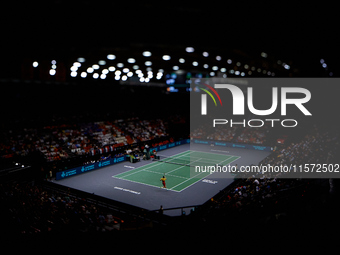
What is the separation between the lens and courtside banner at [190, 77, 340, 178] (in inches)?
761

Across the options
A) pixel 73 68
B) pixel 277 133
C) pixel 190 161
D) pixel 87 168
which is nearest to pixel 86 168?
pixel 87 168

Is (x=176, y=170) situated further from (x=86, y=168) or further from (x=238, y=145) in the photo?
(x=238, y=145)

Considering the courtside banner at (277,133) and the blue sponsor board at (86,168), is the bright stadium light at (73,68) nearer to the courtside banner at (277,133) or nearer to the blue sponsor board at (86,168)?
the blue sponsor board at (86,168)

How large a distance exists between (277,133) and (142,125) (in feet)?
67.6

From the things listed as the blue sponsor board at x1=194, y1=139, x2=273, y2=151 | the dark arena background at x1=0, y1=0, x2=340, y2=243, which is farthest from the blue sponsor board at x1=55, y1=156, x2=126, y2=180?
the blue sponsor board at x1=194, y1=139, x2=273, y2=151

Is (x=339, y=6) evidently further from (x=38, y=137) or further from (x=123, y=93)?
(x=123, y=93)

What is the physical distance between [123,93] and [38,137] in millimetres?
14230

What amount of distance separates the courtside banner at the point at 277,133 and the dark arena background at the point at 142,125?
320mm

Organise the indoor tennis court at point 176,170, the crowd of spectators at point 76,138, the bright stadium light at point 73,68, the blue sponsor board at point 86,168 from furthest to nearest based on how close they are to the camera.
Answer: the crowd of spectators at point 76,138 < the blue sponsor board at point 86,168 < the indoor tennis court at point 176,170 < the bright stadium light at point 73,68

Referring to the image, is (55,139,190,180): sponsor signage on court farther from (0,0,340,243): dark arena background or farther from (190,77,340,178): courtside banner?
(190,77,340,178): courtside banner

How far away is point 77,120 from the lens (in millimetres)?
36812

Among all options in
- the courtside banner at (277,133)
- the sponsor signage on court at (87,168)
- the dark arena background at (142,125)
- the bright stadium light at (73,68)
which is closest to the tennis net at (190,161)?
the courtside banner at (277,133)

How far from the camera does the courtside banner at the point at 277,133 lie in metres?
19.3

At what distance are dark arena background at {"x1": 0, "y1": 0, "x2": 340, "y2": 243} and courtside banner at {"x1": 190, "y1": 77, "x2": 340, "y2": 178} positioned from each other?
320 millimetres
